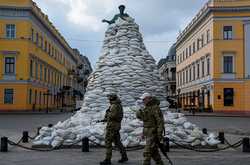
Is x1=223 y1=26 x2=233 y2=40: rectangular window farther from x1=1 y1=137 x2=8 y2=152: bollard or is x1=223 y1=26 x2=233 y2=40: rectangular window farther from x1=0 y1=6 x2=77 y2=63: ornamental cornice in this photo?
x1=1 y1=137 x2=8 y2=152: bollard

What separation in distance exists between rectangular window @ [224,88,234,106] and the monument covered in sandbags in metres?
21.2

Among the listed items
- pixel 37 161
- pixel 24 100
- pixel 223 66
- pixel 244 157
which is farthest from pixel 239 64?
pixel 37 161

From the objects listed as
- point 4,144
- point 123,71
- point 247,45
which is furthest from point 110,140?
point 247,45

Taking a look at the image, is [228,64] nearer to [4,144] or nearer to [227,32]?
[227,32]

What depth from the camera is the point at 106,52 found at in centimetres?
1042

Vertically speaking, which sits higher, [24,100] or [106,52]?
[106,52]

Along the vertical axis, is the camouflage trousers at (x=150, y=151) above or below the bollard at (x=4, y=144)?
above

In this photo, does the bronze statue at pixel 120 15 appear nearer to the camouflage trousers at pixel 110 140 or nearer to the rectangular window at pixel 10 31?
the camouflage trousers at pixel 110 140

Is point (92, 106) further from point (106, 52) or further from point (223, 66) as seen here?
point (223, 66)

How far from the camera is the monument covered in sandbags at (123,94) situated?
7.61m

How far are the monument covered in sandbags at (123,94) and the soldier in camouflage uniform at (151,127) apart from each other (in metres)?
2.31

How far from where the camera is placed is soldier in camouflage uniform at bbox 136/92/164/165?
488 centimetres

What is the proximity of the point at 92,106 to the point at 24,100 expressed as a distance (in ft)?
69.2

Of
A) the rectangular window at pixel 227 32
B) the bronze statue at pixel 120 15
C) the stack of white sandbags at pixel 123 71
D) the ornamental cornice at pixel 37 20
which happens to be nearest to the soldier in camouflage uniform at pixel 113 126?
the stack of white sandbags at pixel 123 71
